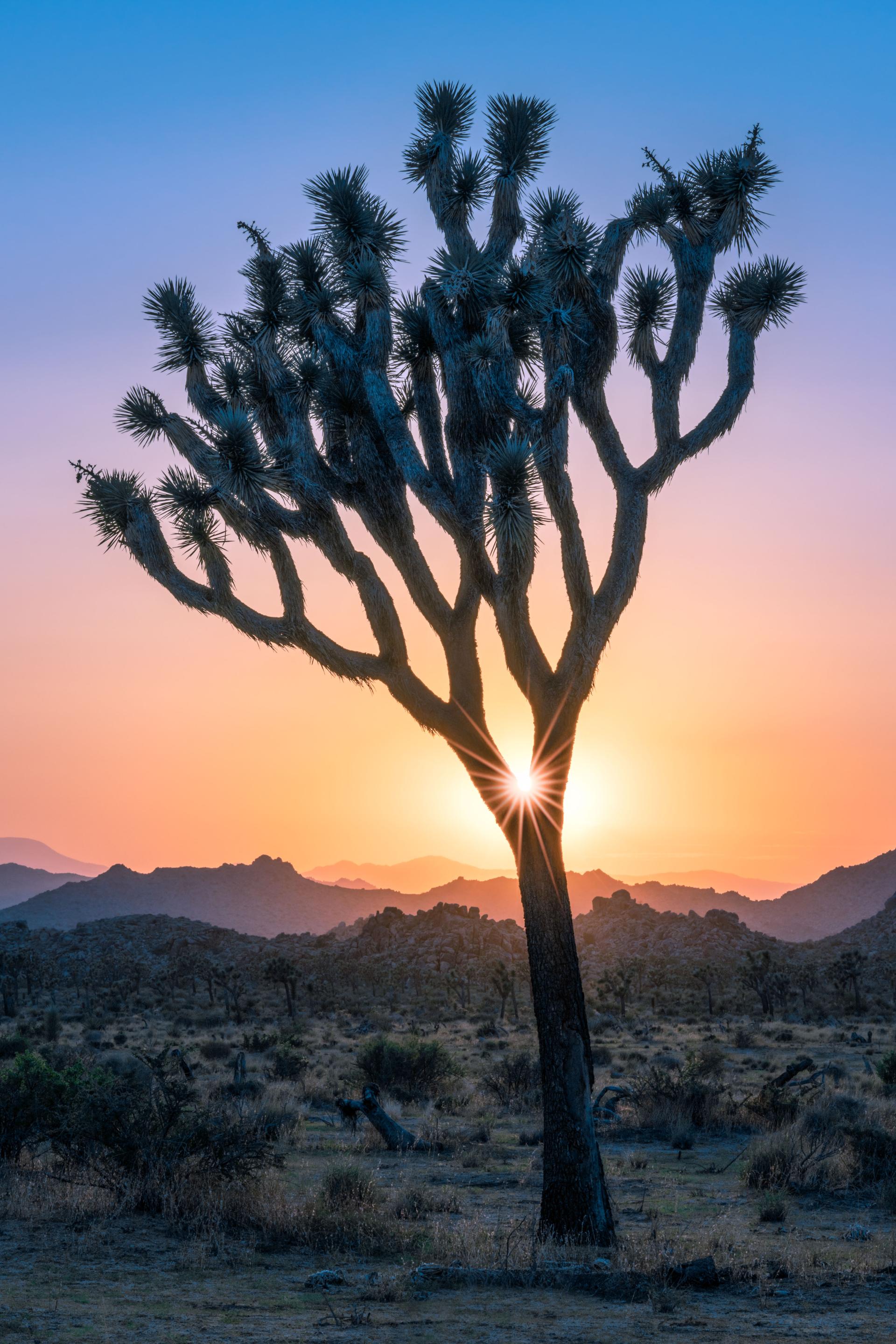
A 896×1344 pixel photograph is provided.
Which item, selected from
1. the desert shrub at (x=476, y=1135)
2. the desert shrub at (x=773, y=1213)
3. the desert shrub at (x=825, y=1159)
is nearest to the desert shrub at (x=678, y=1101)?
the desert shrub at (x=476, y=1135)

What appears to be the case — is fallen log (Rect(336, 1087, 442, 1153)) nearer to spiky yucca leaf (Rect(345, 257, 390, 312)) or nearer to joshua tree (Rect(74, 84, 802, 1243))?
joshua tree (Rect(74, 84, 802, 1243))

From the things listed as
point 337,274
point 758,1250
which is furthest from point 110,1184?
point 337,274

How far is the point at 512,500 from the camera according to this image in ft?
28.0

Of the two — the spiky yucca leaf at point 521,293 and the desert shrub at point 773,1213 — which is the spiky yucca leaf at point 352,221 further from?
the desert shrub at point 773,1213

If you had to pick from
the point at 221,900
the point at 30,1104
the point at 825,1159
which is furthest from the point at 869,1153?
the point at 221,900

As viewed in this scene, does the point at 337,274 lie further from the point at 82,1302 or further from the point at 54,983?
the point at 54,983

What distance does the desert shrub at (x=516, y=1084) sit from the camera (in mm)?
17500

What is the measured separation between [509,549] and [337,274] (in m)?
4.02

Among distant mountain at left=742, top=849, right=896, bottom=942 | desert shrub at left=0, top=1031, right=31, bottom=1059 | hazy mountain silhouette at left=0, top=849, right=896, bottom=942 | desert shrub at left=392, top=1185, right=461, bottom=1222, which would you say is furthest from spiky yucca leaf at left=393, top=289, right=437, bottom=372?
distant mountain at left=742, top=849, right=896, bottom=942

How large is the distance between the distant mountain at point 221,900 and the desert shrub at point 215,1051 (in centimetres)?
10095

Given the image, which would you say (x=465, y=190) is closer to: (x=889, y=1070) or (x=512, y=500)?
(x=512, y=500)

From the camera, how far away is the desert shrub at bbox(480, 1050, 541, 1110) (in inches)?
689

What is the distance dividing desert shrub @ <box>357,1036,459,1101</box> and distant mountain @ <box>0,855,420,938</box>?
4259 inches

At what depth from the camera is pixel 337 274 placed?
10.8 m
